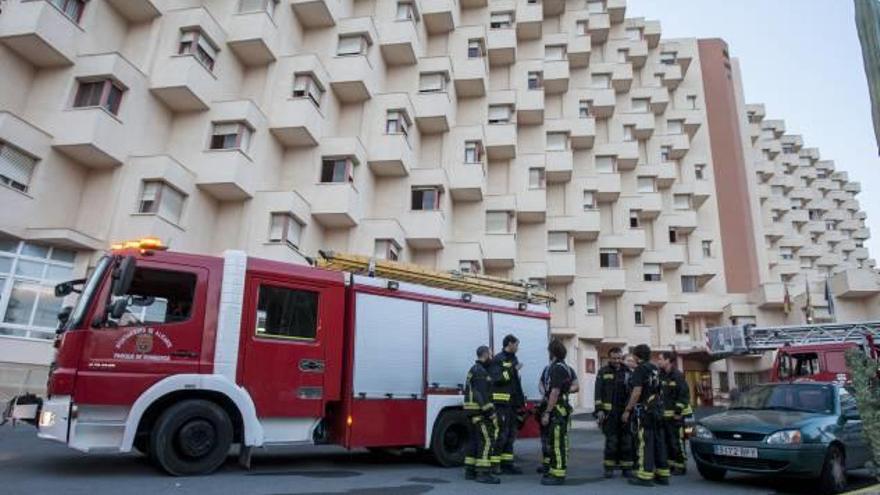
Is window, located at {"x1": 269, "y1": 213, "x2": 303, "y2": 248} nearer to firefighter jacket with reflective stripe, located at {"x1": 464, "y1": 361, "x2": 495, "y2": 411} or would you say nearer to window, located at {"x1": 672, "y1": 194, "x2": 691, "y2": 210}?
firefighter jacket with reflective stripe, located at {"x1": 464, "y1": 361, "x2": 495, "y2": 411}

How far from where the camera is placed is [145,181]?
1942 centimetres

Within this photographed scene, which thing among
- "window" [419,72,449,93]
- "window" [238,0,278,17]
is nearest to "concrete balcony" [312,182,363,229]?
"window" [238,0,278,17]

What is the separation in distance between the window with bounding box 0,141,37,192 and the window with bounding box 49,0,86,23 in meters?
4.97

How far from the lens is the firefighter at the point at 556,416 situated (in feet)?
25.6

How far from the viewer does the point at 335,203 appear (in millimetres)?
23922

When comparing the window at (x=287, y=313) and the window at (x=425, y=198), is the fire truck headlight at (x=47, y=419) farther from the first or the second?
the window at (x=425, y=198)

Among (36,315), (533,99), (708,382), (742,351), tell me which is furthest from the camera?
(708,382)

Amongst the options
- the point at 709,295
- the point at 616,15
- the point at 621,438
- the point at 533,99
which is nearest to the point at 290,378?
the point at 621,438

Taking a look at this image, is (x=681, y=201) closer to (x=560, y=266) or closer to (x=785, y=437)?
(x=560, y=266)

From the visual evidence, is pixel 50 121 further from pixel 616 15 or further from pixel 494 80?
pixel 616 15

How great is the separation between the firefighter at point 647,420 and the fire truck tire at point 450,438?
8.32ft

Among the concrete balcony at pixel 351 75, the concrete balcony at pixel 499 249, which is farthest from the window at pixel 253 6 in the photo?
the concrete balcony at pixel 499 249

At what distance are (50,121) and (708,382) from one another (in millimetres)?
38656

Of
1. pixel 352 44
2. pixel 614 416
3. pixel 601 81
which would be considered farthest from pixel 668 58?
pixel 614 416
